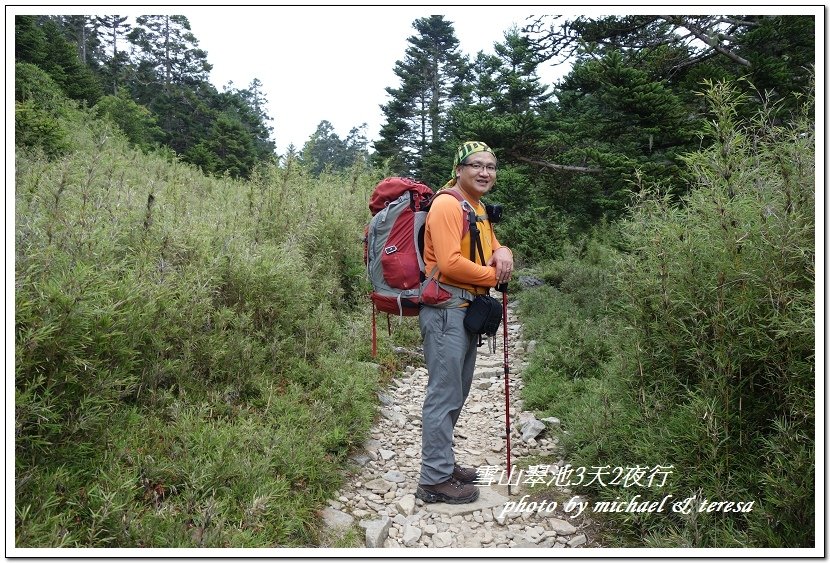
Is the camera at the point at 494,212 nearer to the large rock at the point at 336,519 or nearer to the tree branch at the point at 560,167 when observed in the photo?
the large rock at the point at 336,519

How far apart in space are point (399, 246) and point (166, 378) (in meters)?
2.39

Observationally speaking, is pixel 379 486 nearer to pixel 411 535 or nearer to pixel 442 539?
pixel 411 535

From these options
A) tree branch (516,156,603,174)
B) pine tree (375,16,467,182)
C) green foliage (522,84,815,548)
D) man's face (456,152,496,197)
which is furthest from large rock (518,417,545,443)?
pine tree (375,16,467,182)

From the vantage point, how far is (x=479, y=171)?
3.76 meters

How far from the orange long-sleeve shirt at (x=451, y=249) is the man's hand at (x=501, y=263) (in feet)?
0.22

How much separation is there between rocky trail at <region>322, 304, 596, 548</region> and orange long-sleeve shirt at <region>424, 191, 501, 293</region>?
187 centimetres

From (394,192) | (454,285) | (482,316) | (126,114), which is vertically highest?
(126,114)

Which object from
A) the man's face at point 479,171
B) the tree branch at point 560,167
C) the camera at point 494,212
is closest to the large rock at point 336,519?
the camera at point 494,212

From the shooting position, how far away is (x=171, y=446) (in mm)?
3590

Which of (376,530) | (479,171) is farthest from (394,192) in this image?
(376,530)

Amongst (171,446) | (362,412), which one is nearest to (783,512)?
(362,412)

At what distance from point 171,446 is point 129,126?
2351cm

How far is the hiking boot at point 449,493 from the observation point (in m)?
3.93

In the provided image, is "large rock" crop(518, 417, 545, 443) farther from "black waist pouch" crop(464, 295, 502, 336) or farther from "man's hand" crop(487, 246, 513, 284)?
"man's hand" crop(487, 246, 513, 284)
